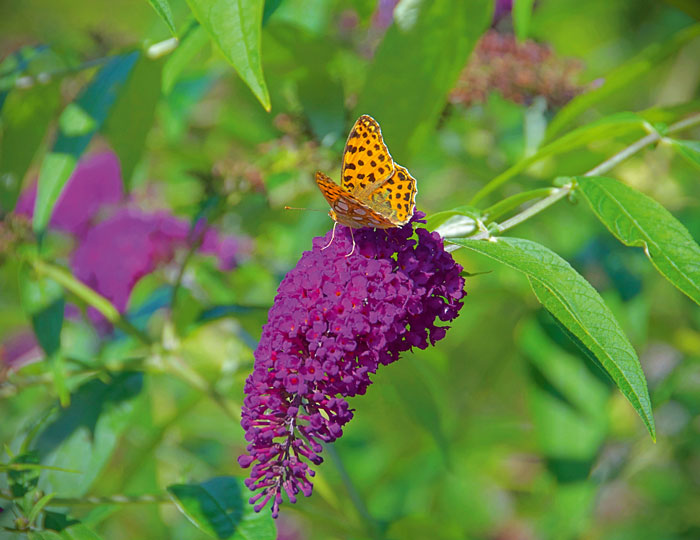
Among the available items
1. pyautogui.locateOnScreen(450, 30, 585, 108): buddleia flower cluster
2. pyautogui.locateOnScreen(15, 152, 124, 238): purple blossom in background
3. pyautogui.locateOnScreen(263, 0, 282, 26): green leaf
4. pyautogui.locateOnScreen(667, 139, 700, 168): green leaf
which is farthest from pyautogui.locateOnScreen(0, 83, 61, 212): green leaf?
pyautogui.locateOnScreen(667, 139, 700, 168): green leaf

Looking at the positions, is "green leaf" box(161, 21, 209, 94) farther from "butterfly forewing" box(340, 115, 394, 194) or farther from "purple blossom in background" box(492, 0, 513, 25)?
"purple blossom in background" box(492, 0, 513, 25)

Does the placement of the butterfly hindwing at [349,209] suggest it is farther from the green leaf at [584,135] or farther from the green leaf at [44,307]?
the green leaf at [44,307]

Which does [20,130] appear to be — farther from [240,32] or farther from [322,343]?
[322,343]

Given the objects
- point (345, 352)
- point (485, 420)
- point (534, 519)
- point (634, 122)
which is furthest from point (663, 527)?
point (345, 352)

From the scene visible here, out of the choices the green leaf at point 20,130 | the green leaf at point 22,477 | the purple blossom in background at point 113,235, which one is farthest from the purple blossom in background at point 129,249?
the green leaf at point 22,477

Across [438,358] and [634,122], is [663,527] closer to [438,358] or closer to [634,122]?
[438,358]

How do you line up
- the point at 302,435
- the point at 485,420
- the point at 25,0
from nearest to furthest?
the point at 302,435
the point at 485,420
the point at 25,0

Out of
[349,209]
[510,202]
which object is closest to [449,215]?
[510,202]
